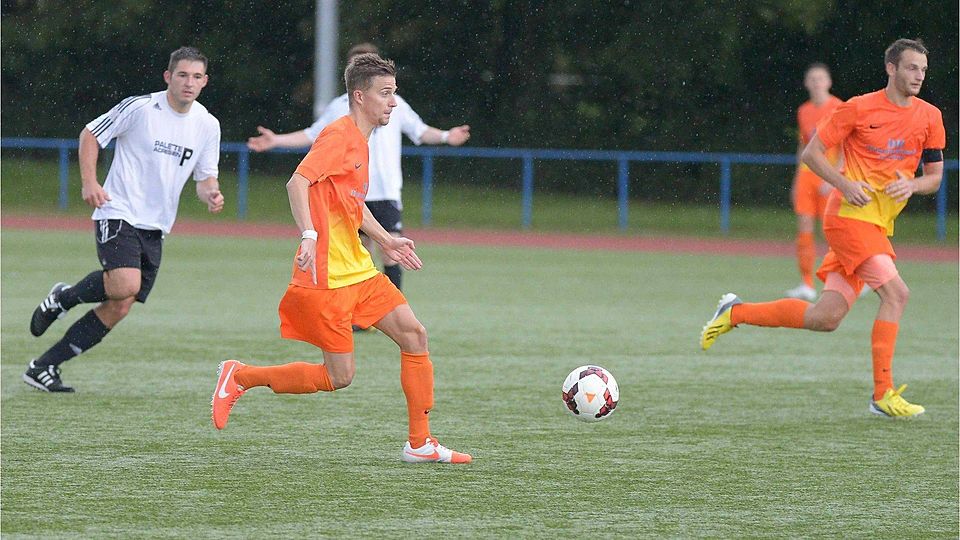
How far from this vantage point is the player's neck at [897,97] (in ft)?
26.0

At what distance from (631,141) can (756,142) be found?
2.79 meters

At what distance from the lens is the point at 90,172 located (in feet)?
25.8

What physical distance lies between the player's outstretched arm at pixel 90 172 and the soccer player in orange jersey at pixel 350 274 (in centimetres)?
191

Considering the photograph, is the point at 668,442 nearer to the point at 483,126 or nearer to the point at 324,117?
the point at 324,117

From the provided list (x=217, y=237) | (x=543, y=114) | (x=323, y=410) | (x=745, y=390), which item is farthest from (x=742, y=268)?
(x=543, y=114)

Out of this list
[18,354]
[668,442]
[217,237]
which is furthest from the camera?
[217,237]

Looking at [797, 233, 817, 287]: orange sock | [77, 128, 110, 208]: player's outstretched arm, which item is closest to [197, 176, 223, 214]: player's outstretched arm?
[77, 128, 110, 208]: player's outstretched arm

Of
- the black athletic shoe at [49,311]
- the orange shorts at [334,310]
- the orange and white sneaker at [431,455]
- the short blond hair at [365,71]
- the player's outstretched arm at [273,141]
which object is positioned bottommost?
the orange and white sneaker at [431,455]

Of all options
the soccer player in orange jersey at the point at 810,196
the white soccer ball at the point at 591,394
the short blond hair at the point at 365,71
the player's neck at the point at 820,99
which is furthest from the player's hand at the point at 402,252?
the player's neck at the point at 820,99

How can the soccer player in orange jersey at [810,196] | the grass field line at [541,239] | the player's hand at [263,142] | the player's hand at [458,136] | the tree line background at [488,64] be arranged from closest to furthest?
the player's hand at [263,142] < the player's hand at [458,136] < the soccer player in orange jersey at [810,196] < the grass field line at [541,239] < the tree line background at [488,64]

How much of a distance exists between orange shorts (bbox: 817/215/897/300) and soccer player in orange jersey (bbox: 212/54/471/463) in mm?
2774

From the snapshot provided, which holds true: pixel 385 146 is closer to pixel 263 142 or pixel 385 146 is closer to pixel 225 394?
pixel 263 142

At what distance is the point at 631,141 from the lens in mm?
32500

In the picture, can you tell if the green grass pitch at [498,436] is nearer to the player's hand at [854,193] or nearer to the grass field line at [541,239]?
the player's hand at [854,193]
